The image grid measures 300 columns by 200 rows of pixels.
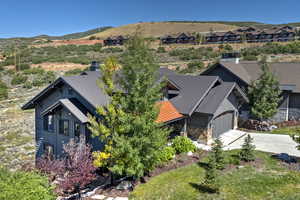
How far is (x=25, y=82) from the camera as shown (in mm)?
50156

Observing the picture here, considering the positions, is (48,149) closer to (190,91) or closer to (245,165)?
(190,91)

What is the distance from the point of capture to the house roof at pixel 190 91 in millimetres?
18986

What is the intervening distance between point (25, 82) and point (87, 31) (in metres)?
143

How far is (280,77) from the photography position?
26.9m

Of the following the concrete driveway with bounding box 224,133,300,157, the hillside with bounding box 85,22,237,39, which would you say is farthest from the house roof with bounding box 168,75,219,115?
the hillside with bounding box 85,22,237,39

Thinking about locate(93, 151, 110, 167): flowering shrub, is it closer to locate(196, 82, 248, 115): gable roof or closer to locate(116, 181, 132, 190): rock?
locate(116, 181, 132, 190): rock

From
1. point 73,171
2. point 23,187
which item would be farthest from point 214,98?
point 23,187

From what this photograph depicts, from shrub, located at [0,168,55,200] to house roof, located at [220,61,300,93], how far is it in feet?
73.3

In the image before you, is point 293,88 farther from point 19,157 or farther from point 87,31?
point 87,31

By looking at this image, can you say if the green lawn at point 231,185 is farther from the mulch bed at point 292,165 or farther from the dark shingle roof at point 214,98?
the dark shingle roof at point 214,98

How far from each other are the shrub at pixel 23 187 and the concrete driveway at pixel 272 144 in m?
13.0

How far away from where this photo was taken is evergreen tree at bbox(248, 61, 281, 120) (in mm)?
22219

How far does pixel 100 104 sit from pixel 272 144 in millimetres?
13362

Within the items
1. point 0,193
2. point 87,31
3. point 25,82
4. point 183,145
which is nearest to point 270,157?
point 183,145
